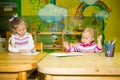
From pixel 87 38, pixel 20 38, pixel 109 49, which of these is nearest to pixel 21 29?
pixel 20 38

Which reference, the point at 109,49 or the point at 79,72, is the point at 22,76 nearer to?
the point at 79,72

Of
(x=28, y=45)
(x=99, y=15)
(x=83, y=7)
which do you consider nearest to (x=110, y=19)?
(x=99, y=15)

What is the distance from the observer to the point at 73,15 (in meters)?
4.58

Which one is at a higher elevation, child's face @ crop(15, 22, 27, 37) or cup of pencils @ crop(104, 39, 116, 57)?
child's face @ crop(15, 22, 27, 37)

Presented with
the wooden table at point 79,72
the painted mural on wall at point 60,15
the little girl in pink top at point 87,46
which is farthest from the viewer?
Result: the painted mural on wall at point 60,15

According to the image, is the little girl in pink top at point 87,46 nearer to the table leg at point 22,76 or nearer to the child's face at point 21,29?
the child's face at point 21,29

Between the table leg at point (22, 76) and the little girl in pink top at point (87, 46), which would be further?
the little girl in pink top at point (87, 46)

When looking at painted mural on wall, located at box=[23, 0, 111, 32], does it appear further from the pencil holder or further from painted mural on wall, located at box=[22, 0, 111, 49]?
the pencil holder

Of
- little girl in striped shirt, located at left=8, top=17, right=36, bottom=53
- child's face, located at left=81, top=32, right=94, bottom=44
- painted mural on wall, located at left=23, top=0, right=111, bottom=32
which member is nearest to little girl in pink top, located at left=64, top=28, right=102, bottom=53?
child's face, located at left=81, top=32, right=94, bottom=44

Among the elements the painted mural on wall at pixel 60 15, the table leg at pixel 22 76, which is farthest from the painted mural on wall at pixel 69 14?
the table leg at pixel 22 76

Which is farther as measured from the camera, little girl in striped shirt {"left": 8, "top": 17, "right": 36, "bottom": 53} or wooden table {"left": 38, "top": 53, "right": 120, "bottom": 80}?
little girl in striped shirt {"left": 8, "top": 17, "right": 36, "bottom": 53}

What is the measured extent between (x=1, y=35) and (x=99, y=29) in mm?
1891

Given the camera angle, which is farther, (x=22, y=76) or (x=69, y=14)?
(x=69, y=14)

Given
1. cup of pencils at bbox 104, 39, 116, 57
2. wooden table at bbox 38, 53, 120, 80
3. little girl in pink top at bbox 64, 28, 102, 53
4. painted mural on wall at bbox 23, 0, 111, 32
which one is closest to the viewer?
wooden table at bbox 38, 53, 120, 80
